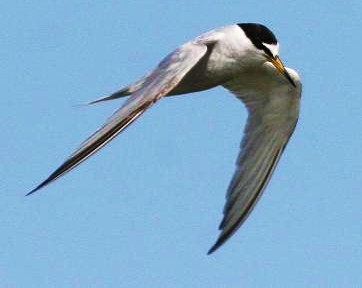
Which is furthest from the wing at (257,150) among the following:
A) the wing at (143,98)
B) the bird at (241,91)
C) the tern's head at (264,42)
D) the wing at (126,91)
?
the wing at (143,98)

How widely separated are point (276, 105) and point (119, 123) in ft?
15.1

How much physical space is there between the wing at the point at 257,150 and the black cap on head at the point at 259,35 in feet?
3.97

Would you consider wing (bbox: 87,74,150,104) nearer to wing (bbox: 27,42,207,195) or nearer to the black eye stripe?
wing (bbox: 27,42,207,195)

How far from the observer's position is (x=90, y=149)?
795cm

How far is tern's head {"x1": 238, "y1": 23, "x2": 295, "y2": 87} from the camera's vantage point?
1127 centimetres

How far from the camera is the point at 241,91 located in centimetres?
1274

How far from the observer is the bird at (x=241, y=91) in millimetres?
9227

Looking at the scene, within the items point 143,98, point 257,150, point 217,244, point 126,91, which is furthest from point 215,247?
point 143,98

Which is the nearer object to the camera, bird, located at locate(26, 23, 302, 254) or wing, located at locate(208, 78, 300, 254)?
bird, located at locate(26, 23, 302, 254)

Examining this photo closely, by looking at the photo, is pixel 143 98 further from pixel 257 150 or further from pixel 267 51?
pixel 257 150

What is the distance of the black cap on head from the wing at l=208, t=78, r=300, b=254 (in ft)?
3.97

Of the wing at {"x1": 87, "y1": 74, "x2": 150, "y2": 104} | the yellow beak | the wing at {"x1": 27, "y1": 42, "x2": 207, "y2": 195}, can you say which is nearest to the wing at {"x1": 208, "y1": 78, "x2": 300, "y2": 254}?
the yellow beak

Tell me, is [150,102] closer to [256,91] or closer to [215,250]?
Answer: [215,250]

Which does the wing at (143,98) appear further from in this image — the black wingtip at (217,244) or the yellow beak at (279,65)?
the black wingtip at (217,244)
